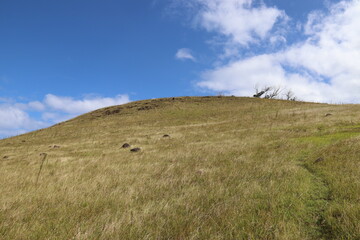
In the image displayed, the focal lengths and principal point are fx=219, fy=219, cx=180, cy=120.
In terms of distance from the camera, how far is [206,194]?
5.29 m

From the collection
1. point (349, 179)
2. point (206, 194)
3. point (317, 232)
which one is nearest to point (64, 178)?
point (206, 194)

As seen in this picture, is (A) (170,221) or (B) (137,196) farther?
(B) (137,196)

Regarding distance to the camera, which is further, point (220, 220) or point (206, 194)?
point (206, 194)

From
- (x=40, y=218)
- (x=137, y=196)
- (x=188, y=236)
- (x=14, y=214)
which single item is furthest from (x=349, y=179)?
(x=14, y=214)

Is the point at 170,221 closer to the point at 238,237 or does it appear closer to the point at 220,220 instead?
the point at 220,220

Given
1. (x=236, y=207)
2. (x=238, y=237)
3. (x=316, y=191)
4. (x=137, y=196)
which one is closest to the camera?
(x=238, y=237)

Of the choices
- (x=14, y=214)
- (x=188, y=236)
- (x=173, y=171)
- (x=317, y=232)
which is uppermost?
(x=173, y=171)

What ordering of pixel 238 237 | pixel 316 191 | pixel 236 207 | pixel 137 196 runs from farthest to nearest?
pixel 137 196 < pixel 316 191 < pixel 236 207 < pixel 238 237

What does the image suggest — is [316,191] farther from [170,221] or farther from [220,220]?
[170,221]

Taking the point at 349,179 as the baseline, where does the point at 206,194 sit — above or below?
below

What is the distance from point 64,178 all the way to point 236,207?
19.8 ft

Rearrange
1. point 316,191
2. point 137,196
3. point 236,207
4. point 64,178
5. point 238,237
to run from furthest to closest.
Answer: point 64,178 < point 137,196 < point 316,191 < point 236,207 < point 238,237

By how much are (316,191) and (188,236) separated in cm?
341

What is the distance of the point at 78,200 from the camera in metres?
5.27
